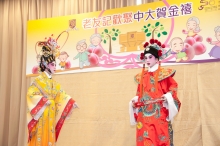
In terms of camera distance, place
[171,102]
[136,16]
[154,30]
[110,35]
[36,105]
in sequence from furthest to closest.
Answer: [110,35], [136,16], [154,30], [36,105], [171,102]

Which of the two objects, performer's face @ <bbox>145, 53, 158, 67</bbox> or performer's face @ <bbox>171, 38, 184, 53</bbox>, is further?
performer's face @ <bbox>171, 38, 184, 53</bbox>

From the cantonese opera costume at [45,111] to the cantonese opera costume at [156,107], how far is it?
2.67ft

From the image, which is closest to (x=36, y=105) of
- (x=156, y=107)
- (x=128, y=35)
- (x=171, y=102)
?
(x=156, y=107)

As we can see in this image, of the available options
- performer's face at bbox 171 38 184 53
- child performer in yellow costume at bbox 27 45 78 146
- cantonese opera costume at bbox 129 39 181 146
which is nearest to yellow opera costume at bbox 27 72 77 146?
child performer in yellow costume at bbox 27 45 78 146

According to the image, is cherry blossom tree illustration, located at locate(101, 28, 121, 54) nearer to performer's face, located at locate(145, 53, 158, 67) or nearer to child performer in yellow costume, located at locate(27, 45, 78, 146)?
child performer in yellow costume, located at locate(27, 45, 78, 146)

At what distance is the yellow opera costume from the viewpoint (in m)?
3.23

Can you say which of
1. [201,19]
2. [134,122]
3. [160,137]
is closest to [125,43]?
[201,19]

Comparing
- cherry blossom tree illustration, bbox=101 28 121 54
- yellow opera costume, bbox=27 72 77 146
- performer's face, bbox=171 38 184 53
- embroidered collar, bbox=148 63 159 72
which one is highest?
cherry blossom tree illustration, bbox=101 28 121 54

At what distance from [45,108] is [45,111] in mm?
31

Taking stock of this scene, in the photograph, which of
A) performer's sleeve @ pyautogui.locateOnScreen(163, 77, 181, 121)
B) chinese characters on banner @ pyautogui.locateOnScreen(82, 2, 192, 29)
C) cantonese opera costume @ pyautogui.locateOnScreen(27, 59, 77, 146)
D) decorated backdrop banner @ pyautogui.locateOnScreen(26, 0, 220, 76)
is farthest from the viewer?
chinese characters on banner @ pyautogui.locateOnScreen(82, 2, 192, 29)

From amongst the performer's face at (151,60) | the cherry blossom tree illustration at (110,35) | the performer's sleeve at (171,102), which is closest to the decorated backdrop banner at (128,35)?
the cherry blossom tree illustration at (110,35)

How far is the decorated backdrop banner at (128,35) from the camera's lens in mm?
3668

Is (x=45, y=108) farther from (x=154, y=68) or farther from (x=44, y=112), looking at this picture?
(x=154, y=68)

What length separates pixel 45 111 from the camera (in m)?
3.26
